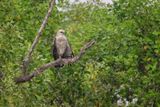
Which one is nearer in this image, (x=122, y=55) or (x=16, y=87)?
(x=16, y=87)

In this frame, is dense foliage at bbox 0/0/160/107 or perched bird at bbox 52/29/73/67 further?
dense foliage at bbox 0/0/160/107

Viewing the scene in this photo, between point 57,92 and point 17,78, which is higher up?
point 17,78

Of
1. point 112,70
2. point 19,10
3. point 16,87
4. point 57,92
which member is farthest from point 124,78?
point 16,87

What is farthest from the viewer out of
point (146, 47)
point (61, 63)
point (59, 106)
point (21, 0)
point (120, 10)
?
point (21, 0)

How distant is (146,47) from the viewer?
47.9ft

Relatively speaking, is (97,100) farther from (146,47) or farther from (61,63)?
(61,63)

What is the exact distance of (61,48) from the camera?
13227 mm

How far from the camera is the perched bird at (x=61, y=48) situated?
13133mm

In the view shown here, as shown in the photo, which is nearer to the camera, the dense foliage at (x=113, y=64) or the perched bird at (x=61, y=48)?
the perched bird at (x=61, y=48)

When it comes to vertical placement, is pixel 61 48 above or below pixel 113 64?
above

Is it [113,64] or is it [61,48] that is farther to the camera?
[113,64]

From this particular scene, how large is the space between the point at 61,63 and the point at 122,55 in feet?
15.0

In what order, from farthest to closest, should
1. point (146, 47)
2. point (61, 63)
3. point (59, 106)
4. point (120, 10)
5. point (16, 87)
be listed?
1. point (120, 10)
2. point (146, 47)
3. point (59, 106)
4. point (61, 63)
5. point (16, 87)

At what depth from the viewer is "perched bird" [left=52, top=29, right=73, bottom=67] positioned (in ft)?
43.1
